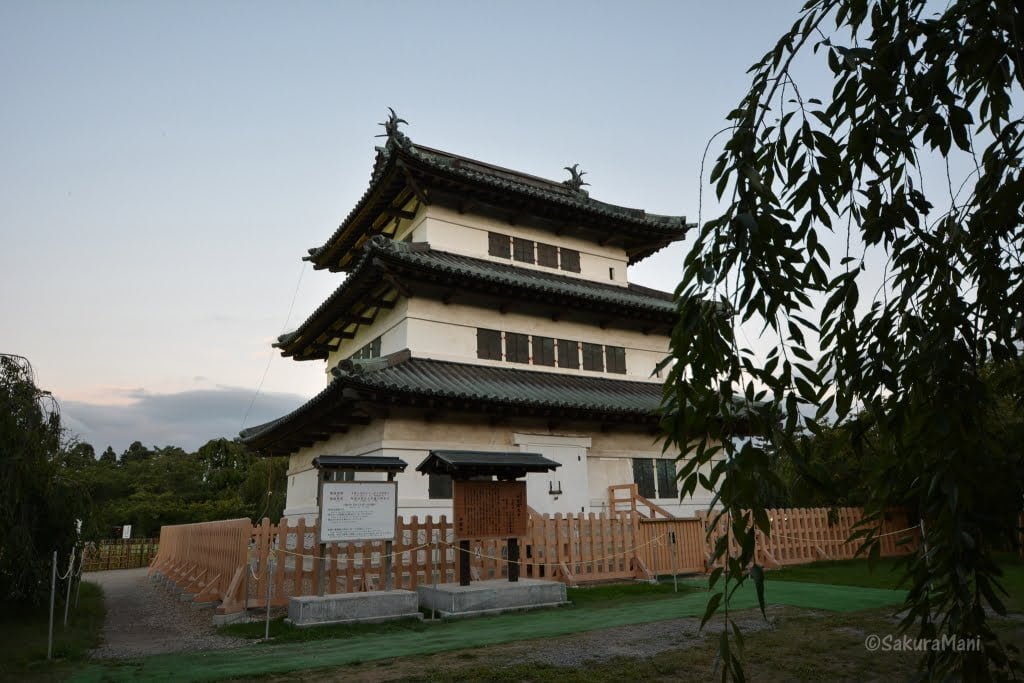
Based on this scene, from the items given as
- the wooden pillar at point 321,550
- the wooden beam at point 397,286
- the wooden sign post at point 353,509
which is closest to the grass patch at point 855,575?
the wooden sign post at point 353,509

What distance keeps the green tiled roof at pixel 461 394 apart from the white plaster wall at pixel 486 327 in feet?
1.03

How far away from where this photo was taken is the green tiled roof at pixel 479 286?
16406mm

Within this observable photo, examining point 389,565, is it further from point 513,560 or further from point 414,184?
point 414,184

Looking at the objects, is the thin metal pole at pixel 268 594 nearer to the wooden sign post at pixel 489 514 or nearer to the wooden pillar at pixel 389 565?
the wooden pillar at pixel 389 565

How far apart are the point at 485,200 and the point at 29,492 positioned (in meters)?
13.7

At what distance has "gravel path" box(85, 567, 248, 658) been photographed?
8.75 meters

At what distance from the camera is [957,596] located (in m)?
2.41

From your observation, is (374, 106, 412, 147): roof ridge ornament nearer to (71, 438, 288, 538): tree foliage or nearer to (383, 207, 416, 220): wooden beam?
(383, 207, 416, 220): wooden beam

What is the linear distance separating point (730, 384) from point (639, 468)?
54.2 feet

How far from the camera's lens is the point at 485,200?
19578 millimetres

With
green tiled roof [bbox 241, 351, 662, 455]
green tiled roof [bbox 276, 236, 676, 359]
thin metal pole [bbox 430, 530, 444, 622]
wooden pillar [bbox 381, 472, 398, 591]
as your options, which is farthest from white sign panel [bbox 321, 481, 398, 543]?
green tiled roof [bbox 276, 236, 676, 359]

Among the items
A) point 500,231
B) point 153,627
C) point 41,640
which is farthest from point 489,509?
point 500,231

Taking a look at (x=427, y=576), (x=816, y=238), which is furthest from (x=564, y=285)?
(x=816, y=238)

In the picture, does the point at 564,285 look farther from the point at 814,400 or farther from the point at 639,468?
the point at 814,400
